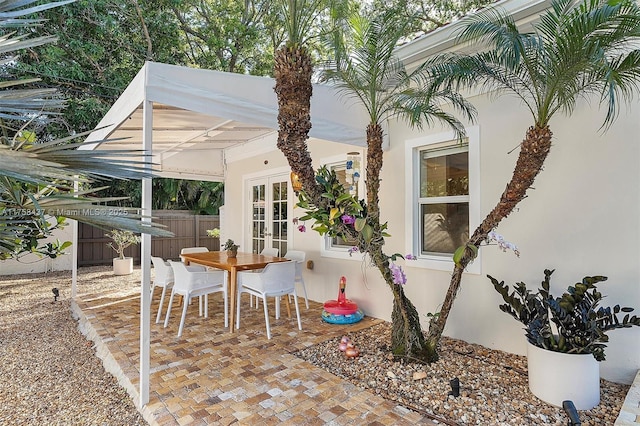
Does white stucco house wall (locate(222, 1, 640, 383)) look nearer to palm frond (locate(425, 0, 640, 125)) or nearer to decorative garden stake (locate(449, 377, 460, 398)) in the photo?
palm frond (locate(425, 0, 640, 125))

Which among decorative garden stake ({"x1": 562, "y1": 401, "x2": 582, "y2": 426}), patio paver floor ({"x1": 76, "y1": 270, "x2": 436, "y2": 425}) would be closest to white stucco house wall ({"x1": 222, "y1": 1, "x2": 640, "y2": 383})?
patio paver floor ({"x1": 76, "y1": 270, "x2": 436, "y2": 425})

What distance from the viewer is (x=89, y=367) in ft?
12.4

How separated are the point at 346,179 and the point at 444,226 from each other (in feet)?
5.81

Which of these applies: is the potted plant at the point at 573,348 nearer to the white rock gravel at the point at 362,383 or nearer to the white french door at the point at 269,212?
the white rock gravel at the point at 362,383

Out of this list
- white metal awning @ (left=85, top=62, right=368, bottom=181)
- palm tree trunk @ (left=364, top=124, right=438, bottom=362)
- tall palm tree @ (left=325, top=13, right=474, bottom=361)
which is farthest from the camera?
palm tree trunk @ (left=364, top=124, right=438, bottom=362)

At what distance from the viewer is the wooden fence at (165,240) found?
10633 mm

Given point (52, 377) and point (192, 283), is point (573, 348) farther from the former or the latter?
point (52, 377)

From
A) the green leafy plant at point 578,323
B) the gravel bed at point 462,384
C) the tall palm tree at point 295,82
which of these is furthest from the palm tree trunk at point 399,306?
the green leafy plant at point 578,323

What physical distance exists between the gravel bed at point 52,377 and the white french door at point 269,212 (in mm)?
3490

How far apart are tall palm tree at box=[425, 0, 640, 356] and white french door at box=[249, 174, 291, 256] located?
414 centimetres

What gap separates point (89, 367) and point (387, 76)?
4373mm

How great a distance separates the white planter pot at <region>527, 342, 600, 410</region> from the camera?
2.71 m

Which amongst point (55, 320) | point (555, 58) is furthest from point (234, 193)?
point (555, 58)

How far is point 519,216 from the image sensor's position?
3820 mm
